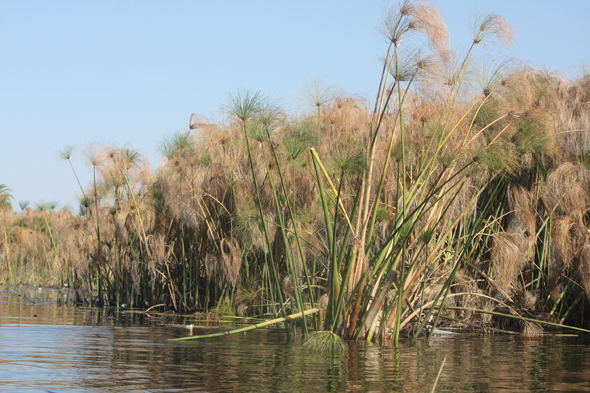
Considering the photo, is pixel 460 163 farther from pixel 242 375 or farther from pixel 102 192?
pixel 102 192

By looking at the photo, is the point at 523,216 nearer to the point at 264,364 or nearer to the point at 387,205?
the point at 387,205

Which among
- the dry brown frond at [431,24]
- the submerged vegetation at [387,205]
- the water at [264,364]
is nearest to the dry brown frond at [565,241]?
the submerged vegetation at [387,205]

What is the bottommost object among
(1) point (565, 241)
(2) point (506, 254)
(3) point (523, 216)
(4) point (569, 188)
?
(2) point (506, 254)

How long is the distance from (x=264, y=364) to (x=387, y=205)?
293 centimetres

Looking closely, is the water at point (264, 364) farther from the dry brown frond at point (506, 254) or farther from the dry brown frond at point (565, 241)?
the dry brown frond at point (565, 241)

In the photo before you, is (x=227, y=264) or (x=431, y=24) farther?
(x=227, y=264)

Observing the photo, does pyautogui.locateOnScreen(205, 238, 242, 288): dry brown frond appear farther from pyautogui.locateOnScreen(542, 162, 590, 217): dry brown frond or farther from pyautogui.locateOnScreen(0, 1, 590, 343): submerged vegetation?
pyautogui.locateOnScreen(542, 162, 590, 217): dry brown frond

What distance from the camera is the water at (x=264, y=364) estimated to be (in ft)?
14.4

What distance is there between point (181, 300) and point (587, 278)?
25.1 feet

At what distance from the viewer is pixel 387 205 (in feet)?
25.1

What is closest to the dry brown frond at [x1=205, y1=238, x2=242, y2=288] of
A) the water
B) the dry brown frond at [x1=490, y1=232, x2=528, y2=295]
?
the water

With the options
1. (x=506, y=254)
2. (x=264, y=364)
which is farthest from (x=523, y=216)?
(x=264, y=364)

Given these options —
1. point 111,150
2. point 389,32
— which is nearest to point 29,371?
point 389,32

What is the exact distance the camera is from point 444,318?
30.1ft
